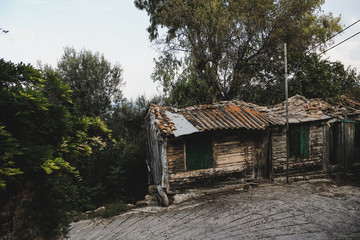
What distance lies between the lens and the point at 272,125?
29.7 feet

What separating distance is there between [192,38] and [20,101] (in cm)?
1423

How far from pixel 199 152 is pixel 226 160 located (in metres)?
1.23

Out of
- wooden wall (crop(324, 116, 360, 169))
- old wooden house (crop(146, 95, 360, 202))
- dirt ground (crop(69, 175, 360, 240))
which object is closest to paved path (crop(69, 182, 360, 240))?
dirt ground (crop(69, 175, 360, 240))

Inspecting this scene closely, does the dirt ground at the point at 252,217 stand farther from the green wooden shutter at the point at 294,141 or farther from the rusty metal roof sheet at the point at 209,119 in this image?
the rusty metal roof sheet at the point at 209,119

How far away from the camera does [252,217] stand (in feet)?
20.7

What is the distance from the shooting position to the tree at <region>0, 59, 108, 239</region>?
7.27 ft

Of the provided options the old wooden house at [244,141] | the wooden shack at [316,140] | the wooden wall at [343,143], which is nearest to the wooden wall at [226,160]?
the old wooden house at [244,141]

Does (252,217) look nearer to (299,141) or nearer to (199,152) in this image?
(199,152)

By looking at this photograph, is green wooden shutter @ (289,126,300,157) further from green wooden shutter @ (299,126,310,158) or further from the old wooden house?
green wooden shutter @ (299,126,310,158)

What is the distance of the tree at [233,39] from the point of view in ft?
45.1

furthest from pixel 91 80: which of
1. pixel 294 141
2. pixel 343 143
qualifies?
pixel 343 143

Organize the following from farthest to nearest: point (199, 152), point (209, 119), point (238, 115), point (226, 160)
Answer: point (238, 115) < point (226, 160) < point (209, 119) < point (199, 152)

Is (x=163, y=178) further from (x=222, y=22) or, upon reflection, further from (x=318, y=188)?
(x=222, y=22)

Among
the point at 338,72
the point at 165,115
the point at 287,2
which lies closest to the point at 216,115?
the point at 165,115
